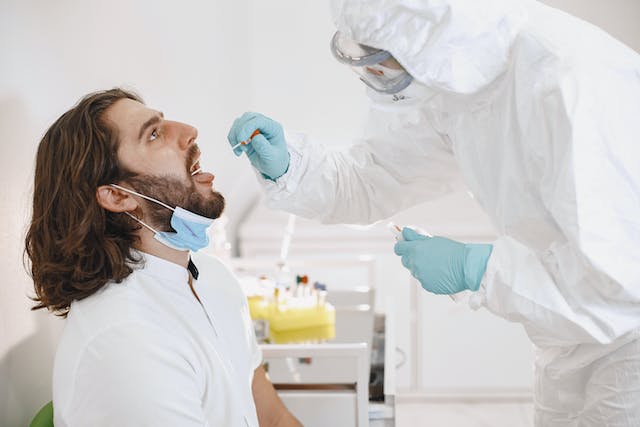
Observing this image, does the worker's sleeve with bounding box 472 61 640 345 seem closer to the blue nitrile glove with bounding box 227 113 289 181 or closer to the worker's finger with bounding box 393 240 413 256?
the worker's finger with bounding box 393 240 413 256

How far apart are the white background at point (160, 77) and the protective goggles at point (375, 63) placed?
Answer: 1.82 ft

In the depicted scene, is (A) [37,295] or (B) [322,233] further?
(B) [322,233]

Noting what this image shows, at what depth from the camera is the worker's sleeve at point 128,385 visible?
3.71 ft

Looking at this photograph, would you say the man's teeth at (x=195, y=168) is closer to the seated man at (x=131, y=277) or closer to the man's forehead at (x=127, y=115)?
the seated man at (x=131, y=277)

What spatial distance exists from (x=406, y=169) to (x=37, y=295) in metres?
0.80

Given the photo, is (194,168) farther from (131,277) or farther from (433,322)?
(433,322)

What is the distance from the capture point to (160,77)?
2057mm

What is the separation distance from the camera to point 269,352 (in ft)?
5.38

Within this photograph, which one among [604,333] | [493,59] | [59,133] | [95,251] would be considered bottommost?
[604,333]

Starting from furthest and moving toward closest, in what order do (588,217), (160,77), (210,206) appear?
(160,77) < (210,206) < (588,217)

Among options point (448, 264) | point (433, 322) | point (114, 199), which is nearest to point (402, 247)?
point (448, 264)

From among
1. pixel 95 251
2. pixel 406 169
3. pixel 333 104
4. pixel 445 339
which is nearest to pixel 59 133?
pixel 95 251

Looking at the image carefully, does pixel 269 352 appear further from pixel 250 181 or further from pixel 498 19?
pixel 250 181

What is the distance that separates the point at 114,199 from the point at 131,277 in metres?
0.15
